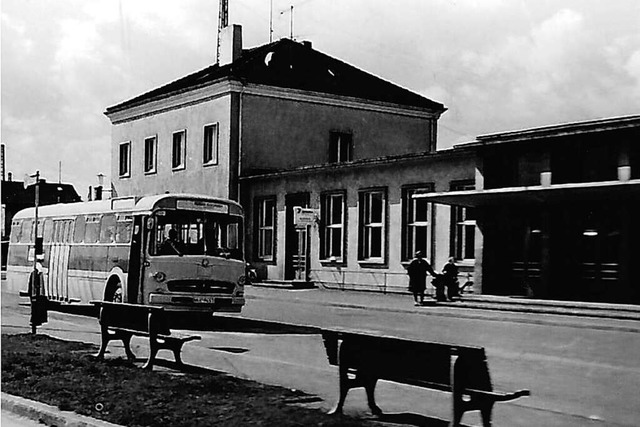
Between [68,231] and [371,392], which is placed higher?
[68,231]

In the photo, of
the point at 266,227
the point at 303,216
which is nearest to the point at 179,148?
the point at 266,227

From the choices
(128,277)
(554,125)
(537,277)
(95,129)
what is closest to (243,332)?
(128,277)

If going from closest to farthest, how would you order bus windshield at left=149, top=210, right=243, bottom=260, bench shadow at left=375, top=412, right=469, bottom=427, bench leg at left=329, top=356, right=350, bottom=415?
bench shadow at left=375, top=412, right=469, bottom=427, bench leg at left=329, top=356, right=350, bottom=415, bus windshield at left=149, top=210, right=243, bottom=260

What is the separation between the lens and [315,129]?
7652 millimetres

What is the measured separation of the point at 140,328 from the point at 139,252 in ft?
6.56

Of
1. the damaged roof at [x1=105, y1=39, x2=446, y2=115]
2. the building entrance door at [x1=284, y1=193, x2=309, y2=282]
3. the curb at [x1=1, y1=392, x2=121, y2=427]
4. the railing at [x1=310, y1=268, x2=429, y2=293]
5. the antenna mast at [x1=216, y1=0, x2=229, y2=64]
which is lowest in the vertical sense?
the curb at [x1=1, y1=392, x2=121, y2=427]

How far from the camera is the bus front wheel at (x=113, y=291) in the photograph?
10.8m

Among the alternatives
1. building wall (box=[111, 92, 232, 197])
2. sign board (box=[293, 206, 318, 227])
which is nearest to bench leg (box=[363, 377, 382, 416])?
sign board (box=[293, 206, 318, 227])

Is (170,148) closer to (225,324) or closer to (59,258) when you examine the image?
(59,258)

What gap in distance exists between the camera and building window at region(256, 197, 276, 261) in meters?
9.03

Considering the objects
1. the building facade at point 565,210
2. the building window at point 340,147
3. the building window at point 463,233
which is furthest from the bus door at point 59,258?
the building facade at point 565,210

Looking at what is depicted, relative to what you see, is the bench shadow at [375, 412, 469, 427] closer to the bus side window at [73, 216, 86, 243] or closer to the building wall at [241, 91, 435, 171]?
the building wall at [241, 91, 435, 171]

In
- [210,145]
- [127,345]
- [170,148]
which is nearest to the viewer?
[170,148]

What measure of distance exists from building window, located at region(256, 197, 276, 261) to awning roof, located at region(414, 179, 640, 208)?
1.46m
